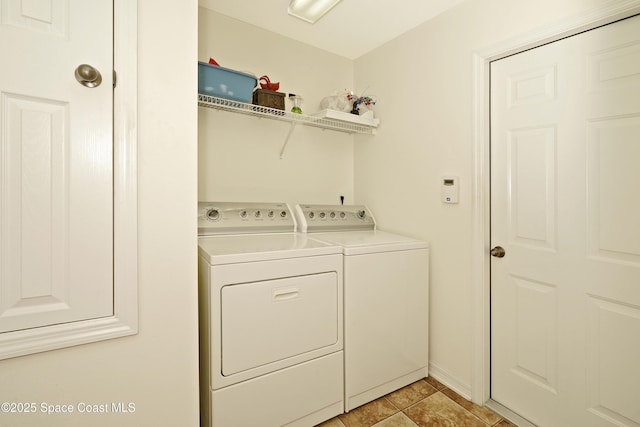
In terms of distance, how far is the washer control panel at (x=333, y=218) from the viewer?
215 centimetres

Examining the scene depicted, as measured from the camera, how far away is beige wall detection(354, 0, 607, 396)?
1.73 m

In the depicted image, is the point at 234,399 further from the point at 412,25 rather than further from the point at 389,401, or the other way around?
the point at 412,25

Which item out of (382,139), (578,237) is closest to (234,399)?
(578,237)

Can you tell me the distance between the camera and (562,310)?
4.88ft

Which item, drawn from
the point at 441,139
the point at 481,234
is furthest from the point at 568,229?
the point at 441,139

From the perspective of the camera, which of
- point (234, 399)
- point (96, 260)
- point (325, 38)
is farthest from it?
point (325, 38)

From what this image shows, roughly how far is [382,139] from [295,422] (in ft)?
6.44

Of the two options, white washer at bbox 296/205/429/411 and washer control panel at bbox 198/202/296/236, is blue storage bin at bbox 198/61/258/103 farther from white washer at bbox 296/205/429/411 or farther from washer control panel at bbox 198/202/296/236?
white washer at bbox 296/205/429/411

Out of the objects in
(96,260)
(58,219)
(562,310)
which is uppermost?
(58,219)

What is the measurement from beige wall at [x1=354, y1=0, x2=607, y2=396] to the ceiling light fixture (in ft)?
2.50

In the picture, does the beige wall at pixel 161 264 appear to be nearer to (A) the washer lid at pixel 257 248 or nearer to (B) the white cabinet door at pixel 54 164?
(B) the white cabinet door at pixel 54 164

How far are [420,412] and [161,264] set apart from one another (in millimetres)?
1590

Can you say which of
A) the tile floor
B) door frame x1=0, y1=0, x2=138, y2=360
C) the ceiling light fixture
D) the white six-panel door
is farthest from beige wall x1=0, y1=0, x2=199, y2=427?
A: the white six-panel door

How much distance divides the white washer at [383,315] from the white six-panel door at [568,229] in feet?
1.38
